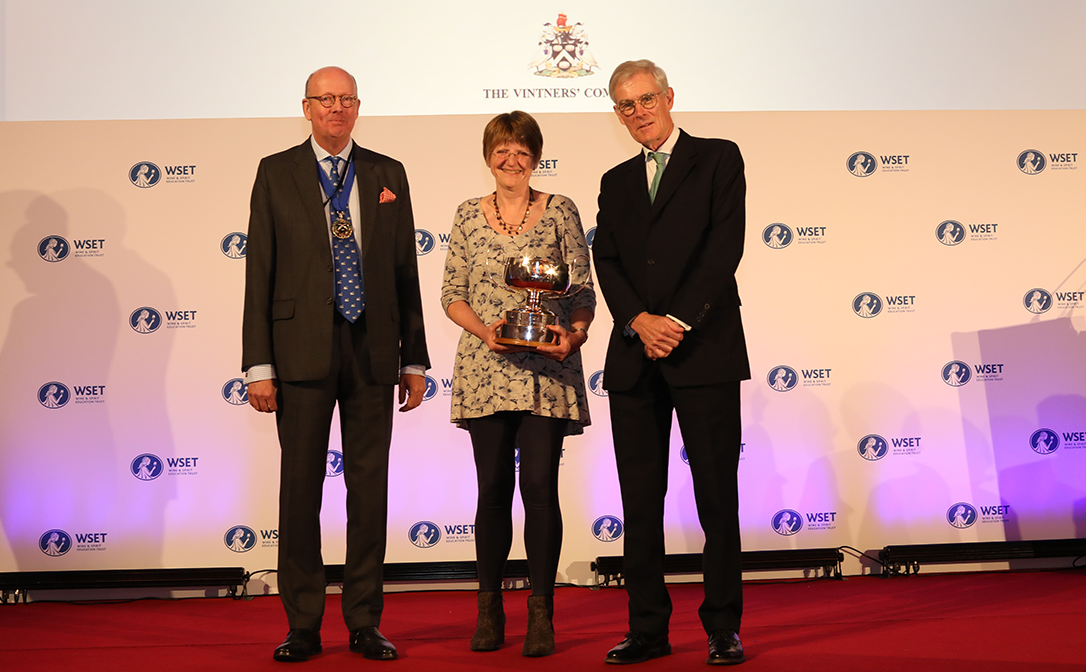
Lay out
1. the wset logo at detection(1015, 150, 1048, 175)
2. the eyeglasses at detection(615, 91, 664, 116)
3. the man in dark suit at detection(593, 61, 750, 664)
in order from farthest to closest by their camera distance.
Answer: the wset logo at detection(1015, 150, 1048, 175), the eyeglasses at detection(615, 91, 664, 116), the man in dark suit at detection(593, 61, 750, 664)

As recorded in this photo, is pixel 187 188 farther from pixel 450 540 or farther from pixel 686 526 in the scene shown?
pixel 686 526

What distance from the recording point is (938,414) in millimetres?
4180

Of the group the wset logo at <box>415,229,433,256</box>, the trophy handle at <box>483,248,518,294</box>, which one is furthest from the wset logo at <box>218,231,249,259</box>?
the trophy handle at <box>483,248,518,294</box>

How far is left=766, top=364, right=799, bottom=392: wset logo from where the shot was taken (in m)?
4.19

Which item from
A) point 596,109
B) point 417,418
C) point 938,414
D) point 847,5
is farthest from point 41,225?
point 938,414

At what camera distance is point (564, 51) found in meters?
4.31

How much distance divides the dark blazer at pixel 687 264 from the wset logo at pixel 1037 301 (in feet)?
8.38

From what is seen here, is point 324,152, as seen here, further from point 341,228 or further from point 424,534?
point 424,534

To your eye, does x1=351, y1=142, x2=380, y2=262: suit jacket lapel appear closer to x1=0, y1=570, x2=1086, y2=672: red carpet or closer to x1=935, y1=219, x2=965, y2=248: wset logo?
x1=0, y1=570, x2=1086, y2=672: red carpet

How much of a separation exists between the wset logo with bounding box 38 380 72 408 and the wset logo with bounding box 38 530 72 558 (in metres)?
0.59

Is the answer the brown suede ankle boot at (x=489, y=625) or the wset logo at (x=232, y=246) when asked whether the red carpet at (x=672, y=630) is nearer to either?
the brown suede ankle boot at (x=489, y=625)

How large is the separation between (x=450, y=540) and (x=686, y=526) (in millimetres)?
1113

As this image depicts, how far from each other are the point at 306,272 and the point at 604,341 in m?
2.00

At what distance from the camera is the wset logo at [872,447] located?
4160 mm
